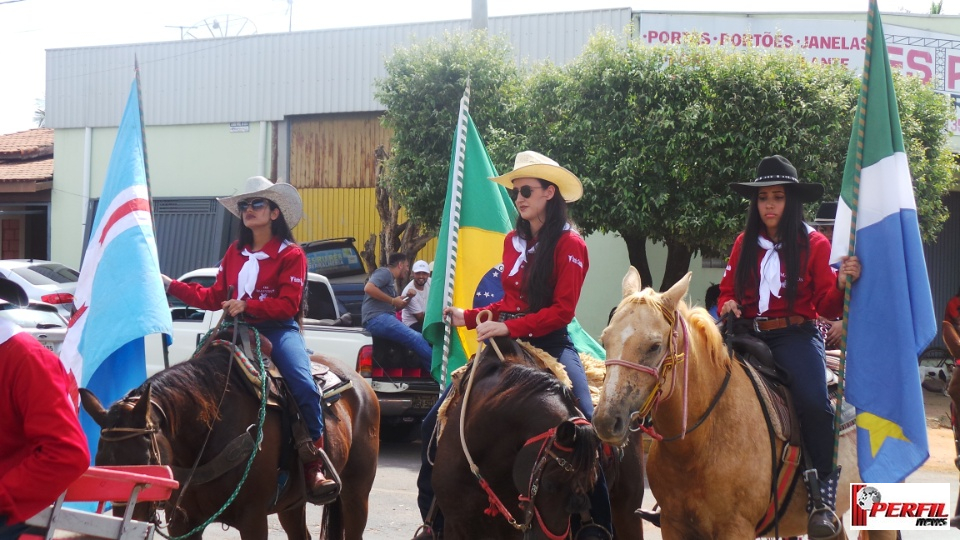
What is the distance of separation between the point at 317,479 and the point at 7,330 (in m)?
2.92

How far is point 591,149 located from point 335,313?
443cm

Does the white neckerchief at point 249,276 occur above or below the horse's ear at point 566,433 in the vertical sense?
above

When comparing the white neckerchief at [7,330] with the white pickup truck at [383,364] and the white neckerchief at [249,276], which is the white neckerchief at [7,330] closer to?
the white neckerchief at [249,276]

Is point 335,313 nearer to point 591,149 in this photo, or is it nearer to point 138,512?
point 591,149

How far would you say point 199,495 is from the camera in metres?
→ 5.38

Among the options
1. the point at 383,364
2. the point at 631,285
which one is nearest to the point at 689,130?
the point at 383,364

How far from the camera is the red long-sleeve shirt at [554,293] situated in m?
5.06

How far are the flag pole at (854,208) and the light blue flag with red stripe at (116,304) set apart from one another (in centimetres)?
383

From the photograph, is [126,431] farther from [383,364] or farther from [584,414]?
[383,364]

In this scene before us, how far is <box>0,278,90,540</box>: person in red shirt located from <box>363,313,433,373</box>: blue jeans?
770 centimetres

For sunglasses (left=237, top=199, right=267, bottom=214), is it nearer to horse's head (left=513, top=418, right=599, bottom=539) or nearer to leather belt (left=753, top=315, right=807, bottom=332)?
horse's head (left=513, top=418, right=599, bottom=539)

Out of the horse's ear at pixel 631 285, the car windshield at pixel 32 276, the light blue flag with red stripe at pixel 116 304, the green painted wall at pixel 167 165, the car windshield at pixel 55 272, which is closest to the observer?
the horse's ear at pixel 631 285

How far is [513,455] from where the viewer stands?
15.7 feet

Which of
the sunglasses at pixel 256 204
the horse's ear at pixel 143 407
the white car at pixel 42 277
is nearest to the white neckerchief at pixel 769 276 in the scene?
the sunglasses at pixel 256 204
